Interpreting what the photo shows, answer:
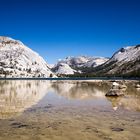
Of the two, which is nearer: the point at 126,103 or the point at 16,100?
the point at 126,103

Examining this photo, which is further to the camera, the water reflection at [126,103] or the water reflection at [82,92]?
the water reflection at [82,92]

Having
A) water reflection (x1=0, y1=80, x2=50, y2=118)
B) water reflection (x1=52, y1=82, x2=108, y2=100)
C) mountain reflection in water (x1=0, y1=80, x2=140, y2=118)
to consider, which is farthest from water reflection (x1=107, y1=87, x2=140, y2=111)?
water reflection (x1=0, y1=80, x2=50, y2=118)

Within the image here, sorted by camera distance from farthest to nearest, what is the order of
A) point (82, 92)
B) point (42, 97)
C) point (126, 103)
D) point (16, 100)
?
point (82, 92) < point (42, 97) < point (16, 100) < point (126, 103)

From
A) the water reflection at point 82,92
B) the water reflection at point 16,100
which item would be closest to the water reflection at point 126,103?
the water reflection at point 82,92

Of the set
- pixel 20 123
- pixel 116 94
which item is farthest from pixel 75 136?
pixel 116 94

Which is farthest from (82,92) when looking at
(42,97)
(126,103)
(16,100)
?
(126,103)

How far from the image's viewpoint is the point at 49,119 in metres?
30.5

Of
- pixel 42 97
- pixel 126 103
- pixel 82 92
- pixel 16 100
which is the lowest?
pixel 126 103

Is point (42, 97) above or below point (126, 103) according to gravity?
above

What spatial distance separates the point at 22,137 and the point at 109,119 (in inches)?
462

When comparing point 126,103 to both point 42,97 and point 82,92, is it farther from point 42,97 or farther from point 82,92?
point 82,92

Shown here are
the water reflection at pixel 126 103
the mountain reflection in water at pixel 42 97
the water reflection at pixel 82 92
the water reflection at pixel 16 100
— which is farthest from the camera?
the water reflection at pixel 82 92

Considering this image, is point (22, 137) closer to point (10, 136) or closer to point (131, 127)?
point (10, 136)

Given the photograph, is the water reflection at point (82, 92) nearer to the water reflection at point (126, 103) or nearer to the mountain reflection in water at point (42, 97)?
the mountain reflection in water at point (42, 97)
